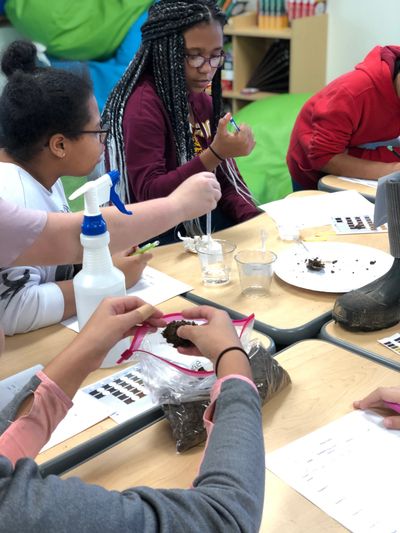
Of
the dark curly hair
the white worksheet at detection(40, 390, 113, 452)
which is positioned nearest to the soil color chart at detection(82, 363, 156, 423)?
the white worksheet at detection(40, 390, 113, 452)

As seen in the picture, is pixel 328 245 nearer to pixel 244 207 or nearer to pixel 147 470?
pixel 244 207

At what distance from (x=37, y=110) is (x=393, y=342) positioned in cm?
88

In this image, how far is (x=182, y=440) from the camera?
2.76 ft

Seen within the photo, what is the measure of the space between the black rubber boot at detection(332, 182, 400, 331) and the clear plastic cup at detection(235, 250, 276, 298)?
0.59 feet

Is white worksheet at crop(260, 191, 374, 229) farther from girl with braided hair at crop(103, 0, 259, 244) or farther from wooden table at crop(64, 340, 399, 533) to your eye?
wooden table at crop(64, 340, 399, 533)

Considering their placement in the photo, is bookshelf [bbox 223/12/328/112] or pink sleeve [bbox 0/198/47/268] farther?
bookshelf [bbox 223/12/328/112]

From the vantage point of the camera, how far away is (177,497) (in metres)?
0.60

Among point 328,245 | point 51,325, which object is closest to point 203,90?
point 328,245

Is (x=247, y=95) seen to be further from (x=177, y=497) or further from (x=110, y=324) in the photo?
(x=177, y=497)

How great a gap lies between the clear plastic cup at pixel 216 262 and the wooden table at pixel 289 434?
1.00 ft

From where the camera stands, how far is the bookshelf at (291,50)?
11.9ft

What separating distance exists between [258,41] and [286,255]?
117 inches

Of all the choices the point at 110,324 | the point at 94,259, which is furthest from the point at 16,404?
the point at 94,259

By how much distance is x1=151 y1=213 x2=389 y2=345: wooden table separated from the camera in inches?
45.3
